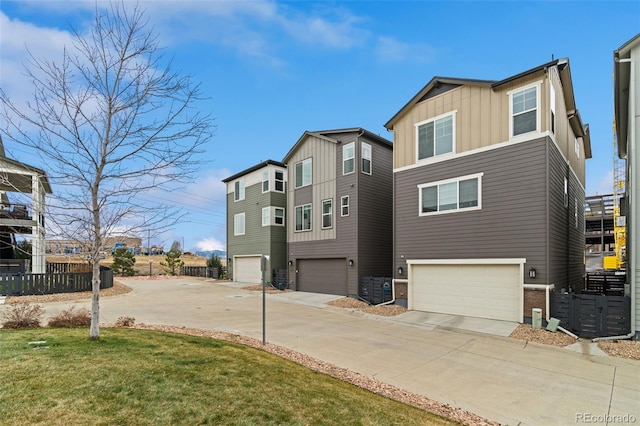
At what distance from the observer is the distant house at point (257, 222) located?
24609 millimetres

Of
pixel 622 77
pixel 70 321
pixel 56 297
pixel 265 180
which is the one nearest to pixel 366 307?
pixel 70 321

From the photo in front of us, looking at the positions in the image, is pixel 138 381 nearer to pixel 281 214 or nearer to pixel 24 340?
pixel 24 340

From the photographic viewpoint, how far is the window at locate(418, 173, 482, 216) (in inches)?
503

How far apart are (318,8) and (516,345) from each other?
37.1ft

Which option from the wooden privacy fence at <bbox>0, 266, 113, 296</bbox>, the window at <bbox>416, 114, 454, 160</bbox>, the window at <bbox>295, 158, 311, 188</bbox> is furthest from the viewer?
the window at <bbox>295, 158, 311, 188</bbox>

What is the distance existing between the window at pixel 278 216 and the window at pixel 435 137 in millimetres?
12849

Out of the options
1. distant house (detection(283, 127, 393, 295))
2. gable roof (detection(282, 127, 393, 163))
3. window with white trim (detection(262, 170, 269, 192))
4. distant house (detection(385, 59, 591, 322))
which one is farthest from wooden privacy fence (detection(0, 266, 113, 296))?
distant house (detection(385, 59, 591, 322))

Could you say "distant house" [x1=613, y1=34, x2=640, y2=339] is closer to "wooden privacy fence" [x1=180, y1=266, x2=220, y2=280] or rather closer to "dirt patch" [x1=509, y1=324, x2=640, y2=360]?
"dirt patch" [x1=509, y1=324, x2=640, y2=360]

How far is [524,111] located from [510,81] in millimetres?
1168

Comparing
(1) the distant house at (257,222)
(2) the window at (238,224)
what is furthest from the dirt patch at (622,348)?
(2) the window at (238,224)

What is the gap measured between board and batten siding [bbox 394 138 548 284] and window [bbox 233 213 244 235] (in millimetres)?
16434

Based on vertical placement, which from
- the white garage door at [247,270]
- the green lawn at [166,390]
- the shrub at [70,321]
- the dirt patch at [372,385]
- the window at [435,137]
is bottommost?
the white garage door at [247,270]

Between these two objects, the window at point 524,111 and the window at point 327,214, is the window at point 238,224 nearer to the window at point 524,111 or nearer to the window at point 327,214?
the window at point 327,214

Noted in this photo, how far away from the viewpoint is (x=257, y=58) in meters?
12.7
